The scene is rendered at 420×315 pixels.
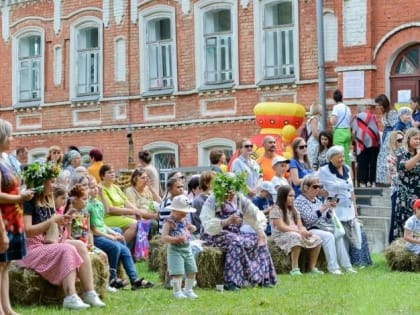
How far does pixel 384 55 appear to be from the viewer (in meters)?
21.5

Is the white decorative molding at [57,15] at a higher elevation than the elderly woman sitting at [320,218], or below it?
higher

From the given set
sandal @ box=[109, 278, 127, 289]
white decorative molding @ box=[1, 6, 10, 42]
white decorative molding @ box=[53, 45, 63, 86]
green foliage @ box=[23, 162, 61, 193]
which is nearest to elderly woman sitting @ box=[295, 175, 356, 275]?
sandal @ box=[109, 278, 127, 289]

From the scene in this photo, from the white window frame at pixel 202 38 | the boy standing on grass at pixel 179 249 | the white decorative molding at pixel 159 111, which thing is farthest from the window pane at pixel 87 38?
the boy standing on grass at pixel 179 249

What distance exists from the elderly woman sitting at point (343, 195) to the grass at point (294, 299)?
1545 mm

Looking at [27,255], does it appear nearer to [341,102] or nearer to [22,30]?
[341,102]

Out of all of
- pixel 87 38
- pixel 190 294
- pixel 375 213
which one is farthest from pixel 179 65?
pixel 190 294

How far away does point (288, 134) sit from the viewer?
20234 millimetres

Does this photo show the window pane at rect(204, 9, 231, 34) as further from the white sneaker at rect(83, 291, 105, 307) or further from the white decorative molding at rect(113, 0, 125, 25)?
the white sneaker at rect(83, 291, 105, 307)

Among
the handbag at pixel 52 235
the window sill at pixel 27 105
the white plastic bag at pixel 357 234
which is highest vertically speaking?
the window sill at pixel 27 105

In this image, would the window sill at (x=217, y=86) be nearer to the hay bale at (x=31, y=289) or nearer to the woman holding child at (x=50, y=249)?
the woman holding child at (x=50, y=249)

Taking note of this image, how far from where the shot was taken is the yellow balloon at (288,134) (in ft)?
66.3

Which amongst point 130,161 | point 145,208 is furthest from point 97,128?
point 145,208

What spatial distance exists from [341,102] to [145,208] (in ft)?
20.5

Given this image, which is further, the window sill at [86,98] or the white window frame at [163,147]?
the window sill at [86,98]
